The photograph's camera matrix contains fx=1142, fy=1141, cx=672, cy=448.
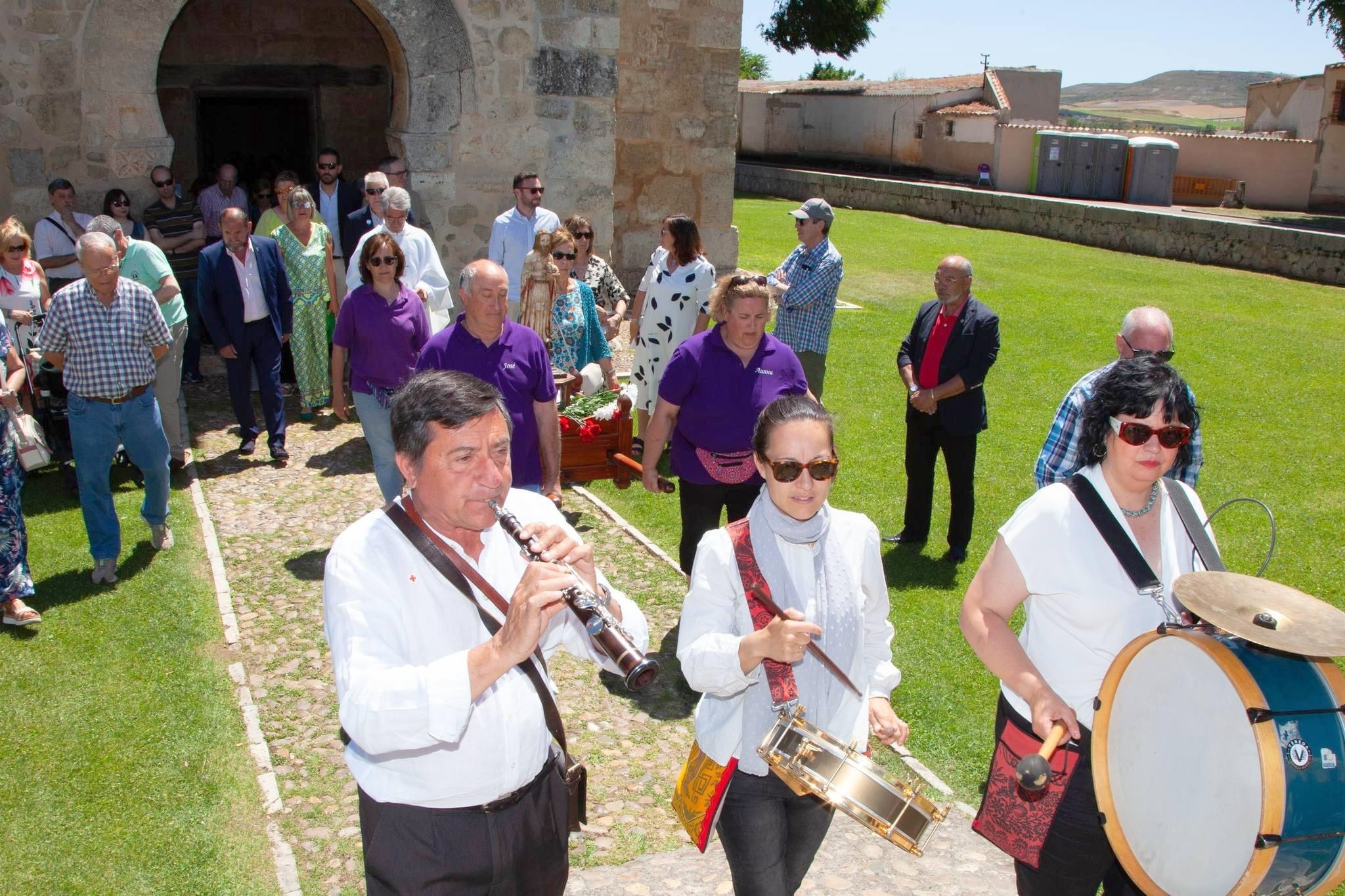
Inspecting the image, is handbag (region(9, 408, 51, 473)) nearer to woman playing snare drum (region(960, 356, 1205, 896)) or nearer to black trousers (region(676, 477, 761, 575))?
black trousers (region(676, 477, 761, 575))

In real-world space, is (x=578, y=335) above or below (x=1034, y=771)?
above

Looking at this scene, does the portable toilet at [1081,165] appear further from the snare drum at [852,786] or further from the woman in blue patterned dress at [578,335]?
the snare drum at [852,786]

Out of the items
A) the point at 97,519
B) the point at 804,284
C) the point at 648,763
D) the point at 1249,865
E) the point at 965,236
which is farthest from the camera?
the point at 965,236

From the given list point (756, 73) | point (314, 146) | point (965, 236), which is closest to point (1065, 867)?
point (314, 146)

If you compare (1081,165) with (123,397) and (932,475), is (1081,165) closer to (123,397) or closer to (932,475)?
(932,475)

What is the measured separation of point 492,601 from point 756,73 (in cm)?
7655

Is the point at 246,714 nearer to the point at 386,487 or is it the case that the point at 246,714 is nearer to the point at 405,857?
the point at 386,487

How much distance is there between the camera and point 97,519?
6.16 meters

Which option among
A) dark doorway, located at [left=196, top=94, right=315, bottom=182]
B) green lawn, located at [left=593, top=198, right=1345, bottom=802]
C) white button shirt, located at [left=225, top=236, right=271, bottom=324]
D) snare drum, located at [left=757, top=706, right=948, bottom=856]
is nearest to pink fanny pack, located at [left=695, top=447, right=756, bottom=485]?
green lawn, located at [left=593, top=198, right=1345, bottom=802]

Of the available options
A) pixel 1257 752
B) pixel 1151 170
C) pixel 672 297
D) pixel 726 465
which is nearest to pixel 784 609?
pixel 1257 752

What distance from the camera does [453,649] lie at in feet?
8.69

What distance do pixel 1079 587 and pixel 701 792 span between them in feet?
3.83

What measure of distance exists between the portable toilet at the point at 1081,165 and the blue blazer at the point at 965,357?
29.4 metres

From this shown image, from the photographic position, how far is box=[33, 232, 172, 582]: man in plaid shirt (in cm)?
610
